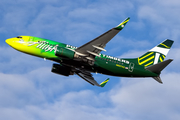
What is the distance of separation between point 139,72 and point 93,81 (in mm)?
11350

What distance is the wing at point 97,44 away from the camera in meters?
42.1

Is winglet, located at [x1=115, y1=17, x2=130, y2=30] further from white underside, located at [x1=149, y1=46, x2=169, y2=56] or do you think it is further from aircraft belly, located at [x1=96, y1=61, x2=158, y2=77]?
white underside, located at [x1=149, y1=46, x2=169, y2=56]

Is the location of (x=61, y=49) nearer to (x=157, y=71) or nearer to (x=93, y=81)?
(x=93, y=81)

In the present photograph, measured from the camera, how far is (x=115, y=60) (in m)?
51.5

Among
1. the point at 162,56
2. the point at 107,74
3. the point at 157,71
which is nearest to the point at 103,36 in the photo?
the point at 107,74

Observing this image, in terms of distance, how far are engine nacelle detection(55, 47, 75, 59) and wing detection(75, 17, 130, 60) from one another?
127 cm

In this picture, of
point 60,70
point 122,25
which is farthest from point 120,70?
point 60,70

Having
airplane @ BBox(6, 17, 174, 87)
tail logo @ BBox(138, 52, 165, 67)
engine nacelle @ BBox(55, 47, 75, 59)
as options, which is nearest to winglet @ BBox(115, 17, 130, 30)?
airplane @ BBox(6, 17, 174, 87)

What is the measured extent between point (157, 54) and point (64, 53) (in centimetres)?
2064

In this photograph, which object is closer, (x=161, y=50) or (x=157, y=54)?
(x=157, y=54)

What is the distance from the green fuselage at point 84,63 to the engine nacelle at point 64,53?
106cm

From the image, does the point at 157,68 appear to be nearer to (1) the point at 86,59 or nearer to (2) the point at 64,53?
(1) the point at 86,59

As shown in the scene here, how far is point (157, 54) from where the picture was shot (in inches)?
2218

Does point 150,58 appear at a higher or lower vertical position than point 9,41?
lower
